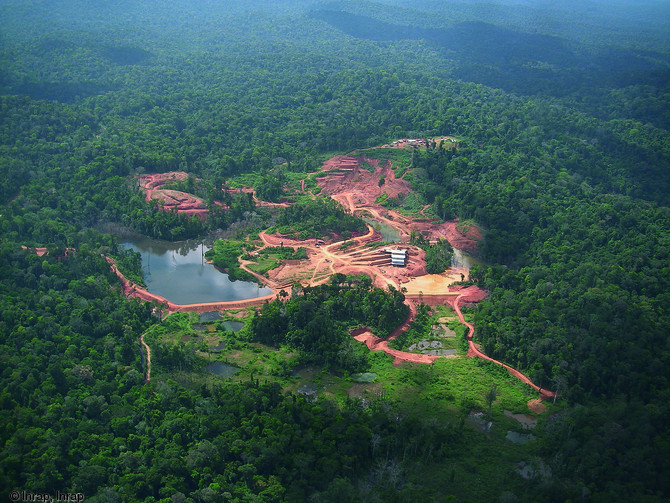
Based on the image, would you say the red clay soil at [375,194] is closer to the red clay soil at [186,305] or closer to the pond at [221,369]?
the red clay soil at [186,305]

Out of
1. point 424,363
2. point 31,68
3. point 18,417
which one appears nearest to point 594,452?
point 424,363

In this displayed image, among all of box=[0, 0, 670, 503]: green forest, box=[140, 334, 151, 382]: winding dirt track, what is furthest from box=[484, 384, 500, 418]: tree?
box=[140, 334, 151, 382]: winding dirt track

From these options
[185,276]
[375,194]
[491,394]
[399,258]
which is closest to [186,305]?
[185,276]

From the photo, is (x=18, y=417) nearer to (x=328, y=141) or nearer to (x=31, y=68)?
(x=328, y=141)

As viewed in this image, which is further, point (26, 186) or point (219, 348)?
point (26, 186)

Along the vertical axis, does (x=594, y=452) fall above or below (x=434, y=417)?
above

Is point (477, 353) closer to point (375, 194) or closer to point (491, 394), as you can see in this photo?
point (491, 394)
